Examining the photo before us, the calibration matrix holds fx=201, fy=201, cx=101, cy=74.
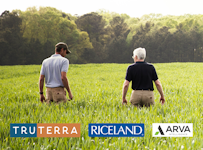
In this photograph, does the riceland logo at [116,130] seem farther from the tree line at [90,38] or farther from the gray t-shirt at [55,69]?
the tree line at [90,38]

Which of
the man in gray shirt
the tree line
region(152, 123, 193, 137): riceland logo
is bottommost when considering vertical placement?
region(152, 123, 193, 137): riceland logo

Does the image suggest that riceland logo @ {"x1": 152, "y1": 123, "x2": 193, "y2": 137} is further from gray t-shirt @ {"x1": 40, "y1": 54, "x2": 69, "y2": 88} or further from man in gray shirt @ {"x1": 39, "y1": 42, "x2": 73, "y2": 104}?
gray t-shirt @ {"x1": 40, "y1": 54, "x2": 69, "y2": 88}

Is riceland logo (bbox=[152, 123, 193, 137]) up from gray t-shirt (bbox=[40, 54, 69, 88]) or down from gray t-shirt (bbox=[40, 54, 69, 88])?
down

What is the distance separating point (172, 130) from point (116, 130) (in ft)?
3.80

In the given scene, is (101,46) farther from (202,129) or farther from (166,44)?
(202,129)

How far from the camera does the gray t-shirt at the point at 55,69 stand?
17.1ft

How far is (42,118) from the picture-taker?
15.8ft

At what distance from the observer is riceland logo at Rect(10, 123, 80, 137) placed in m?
3.88

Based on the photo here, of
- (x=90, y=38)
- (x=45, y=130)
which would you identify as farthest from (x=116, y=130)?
(x=90, y=38)

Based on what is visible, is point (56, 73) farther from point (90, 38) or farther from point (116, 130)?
point (90, 38)

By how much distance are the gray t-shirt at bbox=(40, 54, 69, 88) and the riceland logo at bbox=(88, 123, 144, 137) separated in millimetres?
1701

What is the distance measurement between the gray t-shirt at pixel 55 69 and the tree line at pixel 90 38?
46524mm

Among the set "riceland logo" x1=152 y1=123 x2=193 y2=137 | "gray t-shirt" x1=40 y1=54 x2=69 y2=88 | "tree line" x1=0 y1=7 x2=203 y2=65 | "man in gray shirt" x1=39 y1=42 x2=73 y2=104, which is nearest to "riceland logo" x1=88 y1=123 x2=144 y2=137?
"riceland logo" x1=152 y1=123 x2=193 y2=137

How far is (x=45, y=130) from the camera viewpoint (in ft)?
13.4
